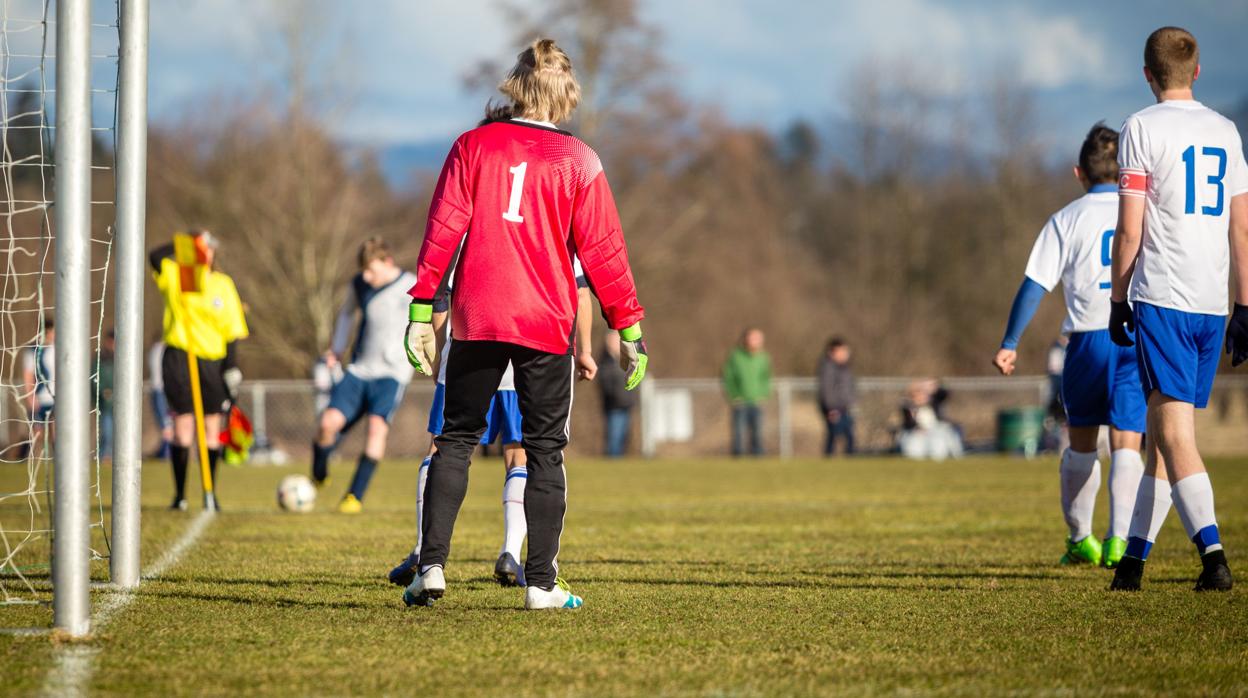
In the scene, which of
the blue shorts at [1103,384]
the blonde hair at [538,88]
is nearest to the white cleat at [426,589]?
the blonde hair at [538,88]

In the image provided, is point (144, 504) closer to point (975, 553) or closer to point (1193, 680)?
point (975, 553)

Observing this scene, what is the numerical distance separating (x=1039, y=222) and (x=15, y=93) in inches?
1544

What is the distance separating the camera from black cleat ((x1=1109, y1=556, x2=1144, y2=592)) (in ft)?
19.0

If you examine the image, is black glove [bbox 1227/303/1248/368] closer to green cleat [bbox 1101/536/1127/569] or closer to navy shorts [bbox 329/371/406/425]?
green cleat [bbox 1101/536/1127/569]

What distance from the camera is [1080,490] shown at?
7.04 metres

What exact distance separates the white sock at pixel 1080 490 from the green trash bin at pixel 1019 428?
1795 centimetres

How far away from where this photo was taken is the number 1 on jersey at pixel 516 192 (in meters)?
4.96

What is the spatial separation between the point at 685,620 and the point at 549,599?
55cm

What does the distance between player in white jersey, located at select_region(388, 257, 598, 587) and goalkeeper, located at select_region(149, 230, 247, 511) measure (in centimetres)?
535

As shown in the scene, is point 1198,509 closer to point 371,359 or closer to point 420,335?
point 420,335

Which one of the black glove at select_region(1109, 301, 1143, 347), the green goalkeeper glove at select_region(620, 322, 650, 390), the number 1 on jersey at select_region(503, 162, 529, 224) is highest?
the number 1 on jersey at select_region(503, 162, 529, 224)

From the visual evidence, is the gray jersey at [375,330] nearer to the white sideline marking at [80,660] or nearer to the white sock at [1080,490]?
the white sideline marking at [80,660]

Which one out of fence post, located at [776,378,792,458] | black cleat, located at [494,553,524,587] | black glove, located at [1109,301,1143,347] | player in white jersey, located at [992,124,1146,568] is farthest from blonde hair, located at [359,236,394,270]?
fence post, located at [776,378,792,458]

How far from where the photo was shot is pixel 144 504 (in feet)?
40.2
